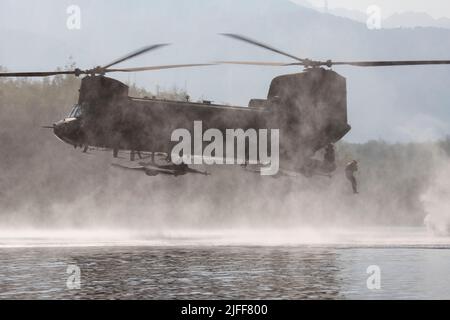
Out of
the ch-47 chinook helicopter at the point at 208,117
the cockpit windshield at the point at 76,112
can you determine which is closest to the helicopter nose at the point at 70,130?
the ch-47 chinook helicopter at the point at 208,117

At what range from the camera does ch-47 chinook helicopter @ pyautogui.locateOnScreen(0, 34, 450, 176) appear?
50094 millimetres

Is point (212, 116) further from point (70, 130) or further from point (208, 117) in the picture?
point (70, 130)

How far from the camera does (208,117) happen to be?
51125 mm

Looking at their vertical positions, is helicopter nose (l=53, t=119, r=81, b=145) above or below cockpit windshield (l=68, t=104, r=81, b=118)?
below

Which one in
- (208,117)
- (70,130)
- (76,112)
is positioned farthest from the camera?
(208,117)

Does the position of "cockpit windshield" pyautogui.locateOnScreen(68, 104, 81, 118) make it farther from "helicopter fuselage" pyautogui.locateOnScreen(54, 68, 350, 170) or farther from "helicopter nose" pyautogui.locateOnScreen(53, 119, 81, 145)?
"helicopter nose" pyautogui.locateOnScreen(53, 119, 81, 145)

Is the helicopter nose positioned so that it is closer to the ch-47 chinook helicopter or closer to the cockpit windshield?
the ch-47 chinook helicopter

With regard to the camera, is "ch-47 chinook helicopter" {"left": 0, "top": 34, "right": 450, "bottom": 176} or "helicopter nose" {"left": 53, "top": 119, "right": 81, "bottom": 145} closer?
"helicopter nose" {"left": 53, "top": 119, "right": 81, "bottom": 145}

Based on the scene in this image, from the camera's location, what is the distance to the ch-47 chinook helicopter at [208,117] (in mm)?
50094

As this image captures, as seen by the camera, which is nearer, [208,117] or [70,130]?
[70,130]

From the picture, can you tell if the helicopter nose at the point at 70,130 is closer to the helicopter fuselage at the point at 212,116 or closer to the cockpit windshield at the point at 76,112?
the helicopter fuselage at the point at 212,116

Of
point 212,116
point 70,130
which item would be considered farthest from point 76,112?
point 212,116

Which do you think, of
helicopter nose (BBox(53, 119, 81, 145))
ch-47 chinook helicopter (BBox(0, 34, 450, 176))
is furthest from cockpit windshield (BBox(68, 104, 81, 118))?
helicopter nose (BBox(53, 119, 81, 145))

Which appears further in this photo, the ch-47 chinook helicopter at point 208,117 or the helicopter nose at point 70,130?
the ch-47 chinook helicopter at point 208,117
